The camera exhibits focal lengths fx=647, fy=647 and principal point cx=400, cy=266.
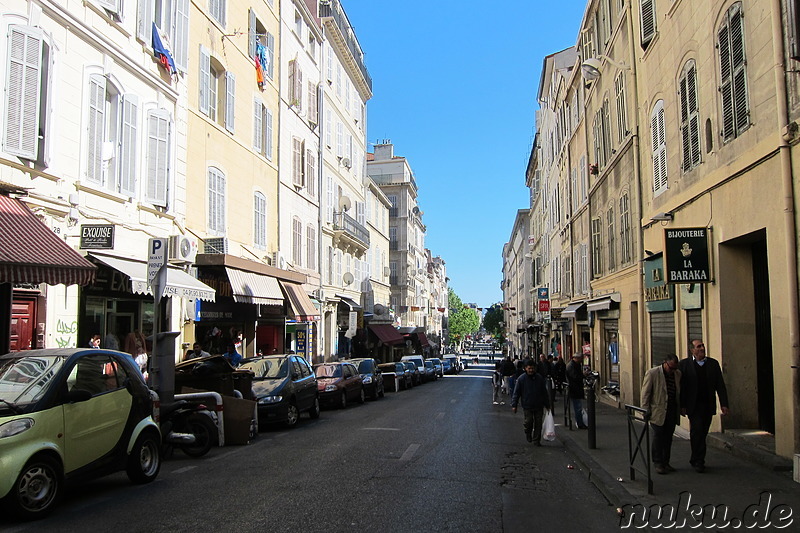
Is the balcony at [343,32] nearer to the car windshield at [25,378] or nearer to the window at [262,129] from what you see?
the window at [262,129]

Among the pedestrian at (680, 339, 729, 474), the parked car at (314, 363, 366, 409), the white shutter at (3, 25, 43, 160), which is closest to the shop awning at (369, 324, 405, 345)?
the parked car at (314, 363, 366, 409)

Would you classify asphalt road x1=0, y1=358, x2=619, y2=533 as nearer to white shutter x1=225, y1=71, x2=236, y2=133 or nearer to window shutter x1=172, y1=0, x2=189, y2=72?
window shutter x1=172, y1=0, x2=189, y2=72

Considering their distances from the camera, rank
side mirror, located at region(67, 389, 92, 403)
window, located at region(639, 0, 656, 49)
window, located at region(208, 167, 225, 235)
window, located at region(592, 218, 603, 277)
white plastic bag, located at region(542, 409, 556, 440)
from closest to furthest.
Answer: side mirror, located at region(67, 389, 92, 403) < white plastic bag, located at region(542, 409, 556, 440) < window, located at region(639, 0, 656, 49) < window, located at region(208, 167, 225, 235) < window, located at region(592, 218, 603, 277)

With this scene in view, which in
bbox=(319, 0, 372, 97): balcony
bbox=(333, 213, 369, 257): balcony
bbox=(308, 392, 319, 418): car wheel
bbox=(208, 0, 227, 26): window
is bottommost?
bbox=(308, 392, 319, 418): car wheel

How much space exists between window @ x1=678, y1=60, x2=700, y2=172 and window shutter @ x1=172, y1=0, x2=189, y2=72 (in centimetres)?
1241

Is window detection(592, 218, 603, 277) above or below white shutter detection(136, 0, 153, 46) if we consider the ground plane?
below

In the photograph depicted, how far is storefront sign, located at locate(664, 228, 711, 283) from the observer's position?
10930 millimetres

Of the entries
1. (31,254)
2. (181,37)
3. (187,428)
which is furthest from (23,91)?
(181,37)

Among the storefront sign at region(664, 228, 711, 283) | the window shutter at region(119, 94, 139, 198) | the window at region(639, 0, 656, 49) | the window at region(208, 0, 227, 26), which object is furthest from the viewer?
the window at region(208, 0, 227, 26)

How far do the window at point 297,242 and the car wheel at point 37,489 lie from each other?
68.2ft

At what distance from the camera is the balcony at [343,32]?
3341 centimetres

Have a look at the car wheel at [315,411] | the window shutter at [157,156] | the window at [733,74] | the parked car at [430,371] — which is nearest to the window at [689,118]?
the window at [733,74]

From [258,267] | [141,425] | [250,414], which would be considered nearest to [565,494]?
[141,425]

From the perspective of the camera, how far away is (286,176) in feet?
86.5
